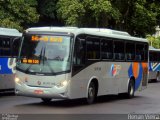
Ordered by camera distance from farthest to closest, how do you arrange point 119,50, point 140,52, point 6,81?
point 140,52 < point 6,81 < point 119,50

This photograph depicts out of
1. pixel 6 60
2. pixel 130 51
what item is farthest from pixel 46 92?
pixel 130 51

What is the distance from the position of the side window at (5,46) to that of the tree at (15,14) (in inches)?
509

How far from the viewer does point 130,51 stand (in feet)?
75.1

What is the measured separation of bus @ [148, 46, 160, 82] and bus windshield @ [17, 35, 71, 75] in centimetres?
2517

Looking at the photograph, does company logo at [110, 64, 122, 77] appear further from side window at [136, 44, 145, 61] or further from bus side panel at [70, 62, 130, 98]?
side window at [136, 44, 145, 61]

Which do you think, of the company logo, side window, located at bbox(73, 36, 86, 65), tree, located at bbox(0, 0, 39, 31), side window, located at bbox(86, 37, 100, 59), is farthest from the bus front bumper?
tree, located at bbox(0, 0, 39, 31)

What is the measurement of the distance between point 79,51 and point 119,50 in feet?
13.4

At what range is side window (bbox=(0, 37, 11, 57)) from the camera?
2223cm

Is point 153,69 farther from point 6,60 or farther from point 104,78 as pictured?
point 104,78

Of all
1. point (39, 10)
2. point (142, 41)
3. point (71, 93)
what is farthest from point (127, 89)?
point (39, 10)

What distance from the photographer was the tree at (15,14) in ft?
119

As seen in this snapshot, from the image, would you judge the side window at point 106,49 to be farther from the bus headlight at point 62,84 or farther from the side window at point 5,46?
the side window at point 5,46

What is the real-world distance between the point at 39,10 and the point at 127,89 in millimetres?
28069

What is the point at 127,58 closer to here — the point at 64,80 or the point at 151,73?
the point at 64,80
